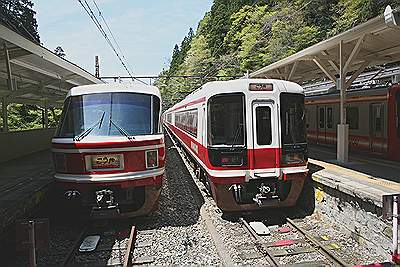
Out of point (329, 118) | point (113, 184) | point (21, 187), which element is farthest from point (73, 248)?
point (329, 118)

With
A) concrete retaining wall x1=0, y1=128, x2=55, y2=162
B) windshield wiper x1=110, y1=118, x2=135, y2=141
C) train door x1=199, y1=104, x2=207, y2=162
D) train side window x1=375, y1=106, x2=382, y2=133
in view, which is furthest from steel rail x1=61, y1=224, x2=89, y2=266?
train side window x1=375, y1=106, x2=382, y2=133

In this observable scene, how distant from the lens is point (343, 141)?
9.35 meters

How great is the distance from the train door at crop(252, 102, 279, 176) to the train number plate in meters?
2.47

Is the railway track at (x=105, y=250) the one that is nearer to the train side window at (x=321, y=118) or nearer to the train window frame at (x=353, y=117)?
the train window frame at (x=353, y=117)

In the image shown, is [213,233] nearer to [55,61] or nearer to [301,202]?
[301,202]

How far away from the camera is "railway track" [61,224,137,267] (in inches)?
214

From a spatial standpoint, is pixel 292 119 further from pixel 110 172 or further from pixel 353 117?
pixel 353 117

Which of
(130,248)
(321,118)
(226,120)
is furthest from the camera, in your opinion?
(321,118)

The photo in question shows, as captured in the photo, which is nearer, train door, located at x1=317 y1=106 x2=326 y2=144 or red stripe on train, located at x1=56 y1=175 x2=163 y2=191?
red stripe on train, located at x1=56 y1=175 x2=163 y2=191

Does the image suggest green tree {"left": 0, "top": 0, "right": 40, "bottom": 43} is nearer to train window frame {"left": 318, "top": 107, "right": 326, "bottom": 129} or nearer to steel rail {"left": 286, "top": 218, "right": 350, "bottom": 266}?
steel rail {"left": 286, "top": 218, "right": 350, "bottom": 266}

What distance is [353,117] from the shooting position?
11.7 m

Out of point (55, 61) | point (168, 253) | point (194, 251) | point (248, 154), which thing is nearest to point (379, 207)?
point (248, 154)

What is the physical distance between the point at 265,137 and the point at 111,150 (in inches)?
112

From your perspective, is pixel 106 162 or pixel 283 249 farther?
pixel 106 162
